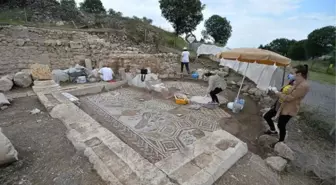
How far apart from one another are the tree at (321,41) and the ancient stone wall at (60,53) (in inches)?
1103

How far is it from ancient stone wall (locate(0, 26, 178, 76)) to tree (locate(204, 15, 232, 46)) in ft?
84.9

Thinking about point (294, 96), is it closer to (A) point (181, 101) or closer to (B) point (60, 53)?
(A) point (181, 101)

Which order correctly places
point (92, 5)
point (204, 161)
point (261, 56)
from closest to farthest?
point (204, 161), point (261, 56), point (92, 5)

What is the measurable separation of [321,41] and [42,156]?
35.1m

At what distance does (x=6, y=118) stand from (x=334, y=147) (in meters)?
6.90

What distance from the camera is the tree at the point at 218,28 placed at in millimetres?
31422

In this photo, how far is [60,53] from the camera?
8664 millimetres

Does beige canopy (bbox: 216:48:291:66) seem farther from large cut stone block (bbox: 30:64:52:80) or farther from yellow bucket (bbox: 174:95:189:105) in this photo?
large cut stone block (bbox: 30:64:52:80)

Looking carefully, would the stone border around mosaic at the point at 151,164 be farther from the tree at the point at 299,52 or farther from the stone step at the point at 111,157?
the tree at the point at 299,52

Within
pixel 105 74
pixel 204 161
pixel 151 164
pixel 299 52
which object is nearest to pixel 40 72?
pixel 105 74

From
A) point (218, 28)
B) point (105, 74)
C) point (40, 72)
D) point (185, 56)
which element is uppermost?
point (218, 28)

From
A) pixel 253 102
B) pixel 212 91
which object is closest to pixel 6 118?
pixel 212 91

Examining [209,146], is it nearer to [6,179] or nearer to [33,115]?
[6,179]

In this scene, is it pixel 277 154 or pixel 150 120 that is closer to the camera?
pixel 277 154
